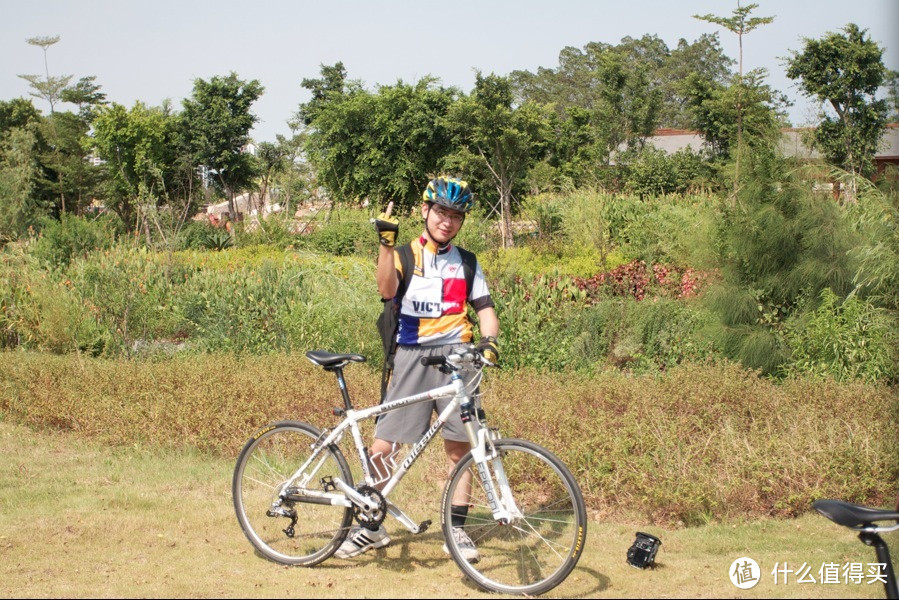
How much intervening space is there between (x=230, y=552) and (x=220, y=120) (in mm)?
21635

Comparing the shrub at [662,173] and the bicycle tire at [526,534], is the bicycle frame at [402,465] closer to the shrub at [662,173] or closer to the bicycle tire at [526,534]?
the bicycle tire at [526,534]

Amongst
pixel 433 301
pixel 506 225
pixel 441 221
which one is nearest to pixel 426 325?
pixel 433 301

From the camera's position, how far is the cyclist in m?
4.58

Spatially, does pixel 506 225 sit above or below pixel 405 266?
below

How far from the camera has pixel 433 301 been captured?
461cm

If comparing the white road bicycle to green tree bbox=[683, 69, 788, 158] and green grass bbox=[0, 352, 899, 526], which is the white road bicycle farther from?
green tree bbox=[683, 69, 788, 158]

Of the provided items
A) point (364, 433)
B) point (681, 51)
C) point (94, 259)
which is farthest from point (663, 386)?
point (681, 51)

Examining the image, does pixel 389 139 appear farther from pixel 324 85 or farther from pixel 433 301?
pixel 433 301

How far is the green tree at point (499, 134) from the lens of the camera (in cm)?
1795

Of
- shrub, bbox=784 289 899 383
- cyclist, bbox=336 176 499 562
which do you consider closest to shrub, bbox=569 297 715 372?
shrub, bbox=784 289 899 383

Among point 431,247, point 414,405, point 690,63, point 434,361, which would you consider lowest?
point 414,405

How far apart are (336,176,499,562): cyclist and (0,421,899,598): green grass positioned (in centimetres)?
36

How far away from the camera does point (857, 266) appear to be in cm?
862

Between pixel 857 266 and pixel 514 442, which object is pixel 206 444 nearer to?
pixel 514 442
